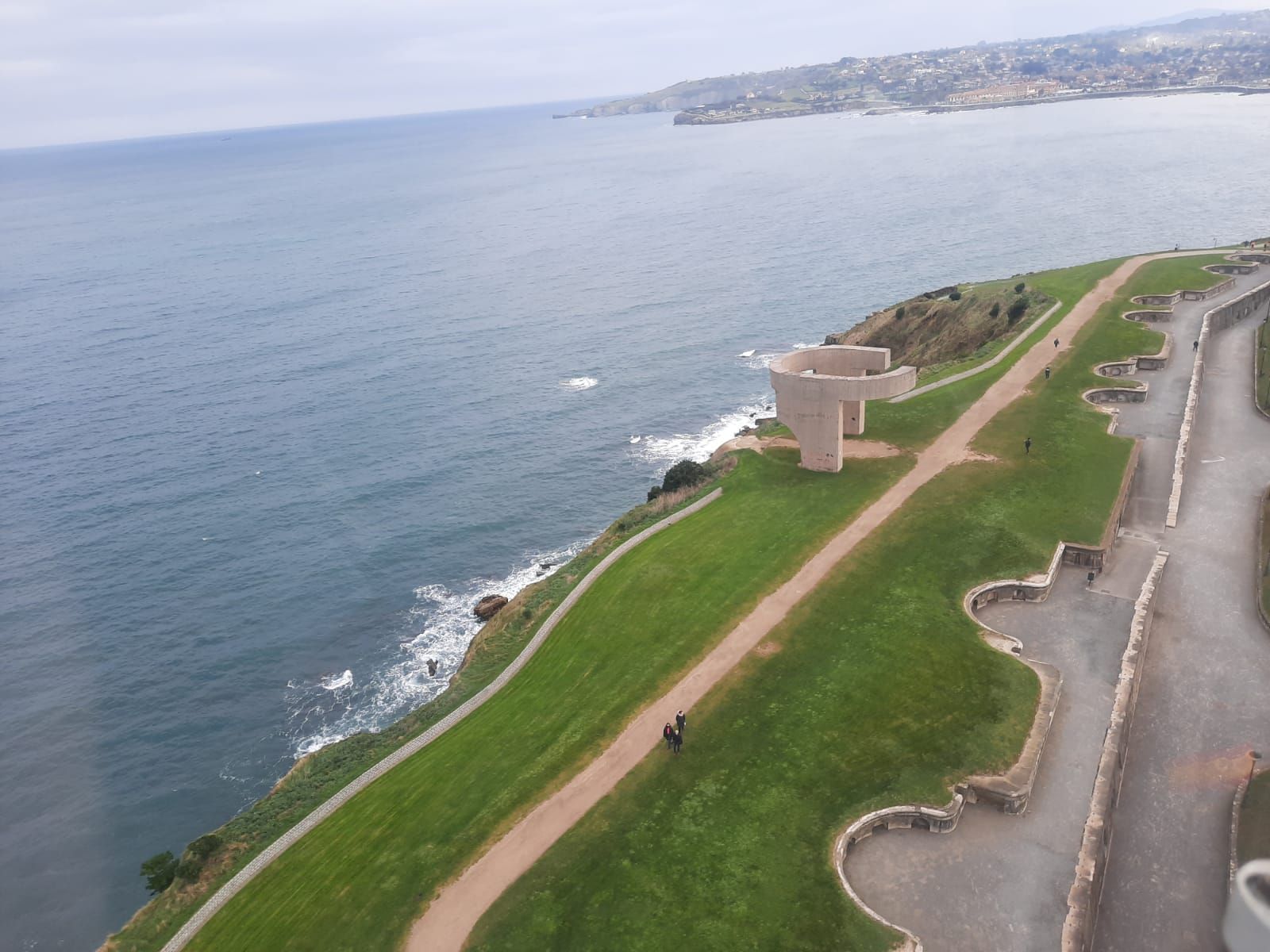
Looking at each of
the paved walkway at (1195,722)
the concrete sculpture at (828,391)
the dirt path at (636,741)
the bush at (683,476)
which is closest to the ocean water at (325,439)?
the bush at (683,476)

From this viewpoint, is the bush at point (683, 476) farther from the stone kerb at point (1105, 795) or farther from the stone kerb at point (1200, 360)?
the stone kerb at point (1200, 360)

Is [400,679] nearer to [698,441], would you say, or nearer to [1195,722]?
[698,441]

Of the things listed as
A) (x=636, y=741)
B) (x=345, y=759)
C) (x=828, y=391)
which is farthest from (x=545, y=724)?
(x=828, y=391)

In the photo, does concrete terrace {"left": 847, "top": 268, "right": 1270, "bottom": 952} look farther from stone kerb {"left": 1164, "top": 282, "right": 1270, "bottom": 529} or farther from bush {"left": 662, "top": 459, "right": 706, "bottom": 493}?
bush {"left": 662, "top": 459, "right": 706, "bottom": 493}

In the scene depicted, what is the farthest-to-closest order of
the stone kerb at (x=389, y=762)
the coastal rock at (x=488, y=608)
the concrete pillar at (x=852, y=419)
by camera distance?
the concrete pillar at (x=852, y=419) < the coastal rock at (x=488, y=608) < the stone kerb at (x=389, y=762)

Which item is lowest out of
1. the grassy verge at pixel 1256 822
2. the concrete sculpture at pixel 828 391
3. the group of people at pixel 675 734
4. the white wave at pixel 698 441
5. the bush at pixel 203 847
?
the white wave at pixel 698 441

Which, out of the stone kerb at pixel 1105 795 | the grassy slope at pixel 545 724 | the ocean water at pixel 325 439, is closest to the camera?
the stone kerb at pixel 1105 795

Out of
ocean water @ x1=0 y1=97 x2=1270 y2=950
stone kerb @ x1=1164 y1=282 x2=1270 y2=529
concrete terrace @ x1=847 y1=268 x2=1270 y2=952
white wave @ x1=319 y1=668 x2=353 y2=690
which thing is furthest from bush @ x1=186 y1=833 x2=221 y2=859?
stone kerb @ x1=1164 y1=282 x2=1270 y2=529

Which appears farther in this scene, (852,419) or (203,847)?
(852,419)
